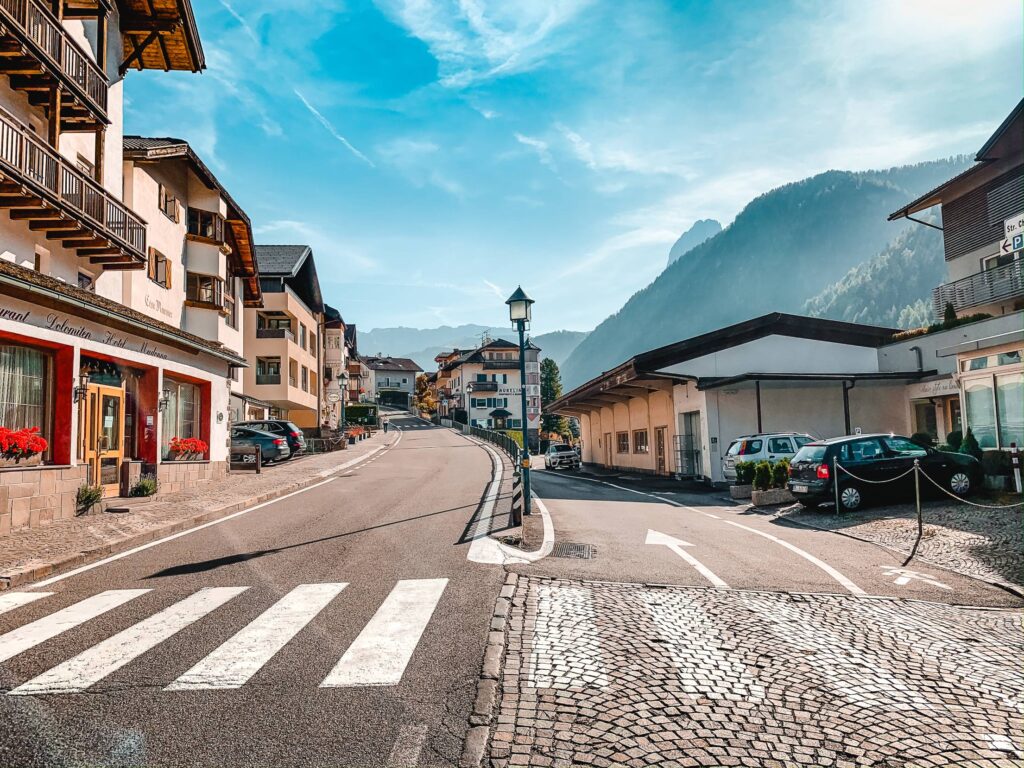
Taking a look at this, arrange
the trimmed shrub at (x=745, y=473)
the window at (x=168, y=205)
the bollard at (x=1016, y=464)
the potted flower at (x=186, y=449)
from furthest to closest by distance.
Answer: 1. the window at (x=168, y=205)
2. the trimmed shrub at (x=745, y=473)
3. the potted flower at (x=186, y=449)
4. the bollard at (x=1016, y=464)

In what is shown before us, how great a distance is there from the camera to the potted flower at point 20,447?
38.0 feet

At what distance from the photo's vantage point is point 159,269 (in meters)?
23.5

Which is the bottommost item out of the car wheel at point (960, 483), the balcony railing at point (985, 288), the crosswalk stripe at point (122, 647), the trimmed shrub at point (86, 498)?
the crosswalk stripe at point (122, 647)

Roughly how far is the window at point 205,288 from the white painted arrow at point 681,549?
20.2 metres

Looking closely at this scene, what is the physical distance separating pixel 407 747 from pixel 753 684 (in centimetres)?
243

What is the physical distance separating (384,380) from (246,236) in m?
108

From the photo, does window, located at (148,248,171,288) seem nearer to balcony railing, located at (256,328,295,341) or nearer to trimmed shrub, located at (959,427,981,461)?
balcony railing, located at (256,328,295,341)

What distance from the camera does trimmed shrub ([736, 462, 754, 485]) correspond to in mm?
20188

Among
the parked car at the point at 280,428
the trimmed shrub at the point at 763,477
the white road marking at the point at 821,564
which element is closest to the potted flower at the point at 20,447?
the white road marking at the point at 821,564

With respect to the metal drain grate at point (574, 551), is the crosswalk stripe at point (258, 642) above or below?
above

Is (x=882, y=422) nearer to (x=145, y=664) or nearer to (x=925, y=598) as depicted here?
(x=925, y=598)

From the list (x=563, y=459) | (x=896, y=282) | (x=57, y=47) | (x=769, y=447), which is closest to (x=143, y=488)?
(x=57, y=47)

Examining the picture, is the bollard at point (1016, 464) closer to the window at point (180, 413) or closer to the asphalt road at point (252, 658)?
the asphalt road at point (252, 658)

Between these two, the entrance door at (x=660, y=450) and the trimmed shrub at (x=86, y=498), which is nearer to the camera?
the trimmed shrub at (x=86, y=498)
